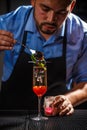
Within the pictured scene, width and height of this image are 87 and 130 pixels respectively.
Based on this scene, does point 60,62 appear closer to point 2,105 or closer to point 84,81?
point 84,81

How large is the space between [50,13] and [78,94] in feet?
2.28

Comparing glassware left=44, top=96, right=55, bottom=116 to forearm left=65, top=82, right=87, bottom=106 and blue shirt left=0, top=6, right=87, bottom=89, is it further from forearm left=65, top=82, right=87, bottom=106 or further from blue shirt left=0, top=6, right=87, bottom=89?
blue shirt left=0, top=6, right=87, bottom=89

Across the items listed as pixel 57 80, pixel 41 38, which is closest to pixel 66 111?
pixel 57 80

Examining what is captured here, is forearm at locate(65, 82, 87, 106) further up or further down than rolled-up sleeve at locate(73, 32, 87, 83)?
further down

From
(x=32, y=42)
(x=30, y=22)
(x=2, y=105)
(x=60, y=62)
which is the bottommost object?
(x=2, y=105)

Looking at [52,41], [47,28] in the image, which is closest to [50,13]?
[47,28]

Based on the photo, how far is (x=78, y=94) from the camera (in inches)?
101

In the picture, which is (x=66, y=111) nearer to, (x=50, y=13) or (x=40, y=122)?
(x=40, y=122)

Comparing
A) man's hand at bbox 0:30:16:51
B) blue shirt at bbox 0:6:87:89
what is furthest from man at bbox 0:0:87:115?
man's hand at bbox 0:30:16:51

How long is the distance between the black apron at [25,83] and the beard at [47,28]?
126 mm

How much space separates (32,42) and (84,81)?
55 cm

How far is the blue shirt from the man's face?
0.15ft

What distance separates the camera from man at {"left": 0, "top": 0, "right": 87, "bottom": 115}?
2639 millimetres

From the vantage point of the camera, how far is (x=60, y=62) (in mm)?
2662
